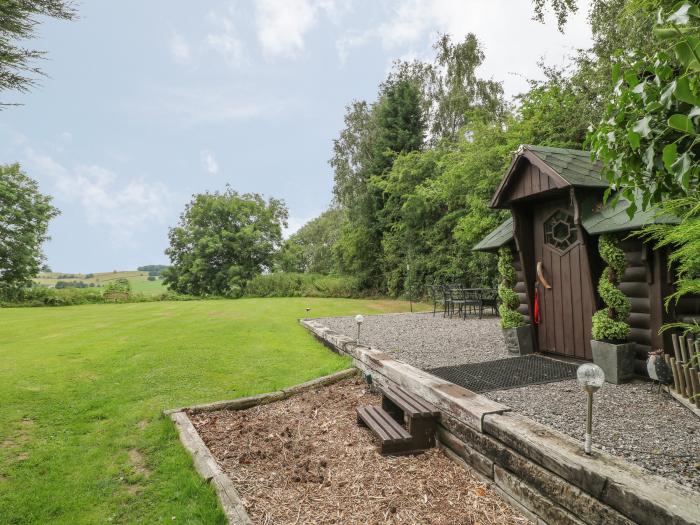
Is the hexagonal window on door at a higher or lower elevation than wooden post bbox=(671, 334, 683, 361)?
higher

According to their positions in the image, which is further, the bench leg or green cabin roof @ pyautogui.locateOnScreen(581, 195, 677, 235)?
green cabin roof @ pyautogui.locateOnScreen(581, 195, 677, 235)

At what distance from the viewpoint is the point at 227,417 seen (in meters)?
5.28

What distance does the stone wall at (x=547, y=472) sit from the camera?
84.2 inches

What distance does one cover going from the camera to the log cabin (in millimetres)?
4887

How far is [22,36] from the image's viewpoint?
358 cm

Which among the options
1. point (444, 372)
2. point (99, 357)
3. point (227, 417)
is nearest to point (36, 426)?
point (227, 417)

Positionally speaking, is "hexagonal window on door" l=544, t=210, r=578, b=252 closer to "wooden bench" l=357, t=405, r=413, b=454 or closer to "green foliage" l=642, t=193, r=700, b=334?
"green foliage" l=642, t=193, r=700, b=334

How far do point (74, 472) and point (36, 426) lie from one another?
63.1 inches

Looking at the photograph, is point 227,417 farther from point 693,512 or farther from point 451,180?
point 451,180

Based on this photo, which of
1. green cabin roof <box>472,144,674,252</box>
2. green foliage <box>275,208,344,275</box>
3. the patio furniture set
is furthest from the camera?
green foliage <box>275,208,344,275</box>

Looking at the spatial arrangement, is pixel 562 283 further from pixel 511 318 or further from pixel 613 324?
pixel 613 324

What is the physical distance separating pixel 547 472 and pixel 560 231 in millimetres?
4498

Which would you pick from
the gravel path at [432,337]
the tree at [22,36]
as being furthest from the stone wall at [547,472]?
the tree at [22,36]

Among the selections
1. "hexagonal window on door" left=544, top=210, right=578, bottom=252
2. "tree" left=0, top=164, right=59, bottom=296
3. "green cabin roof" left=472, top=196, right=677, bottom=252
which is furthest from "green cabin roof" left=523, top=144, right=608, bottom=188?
"tree" left=0, top=164, right=59, bottom=296
